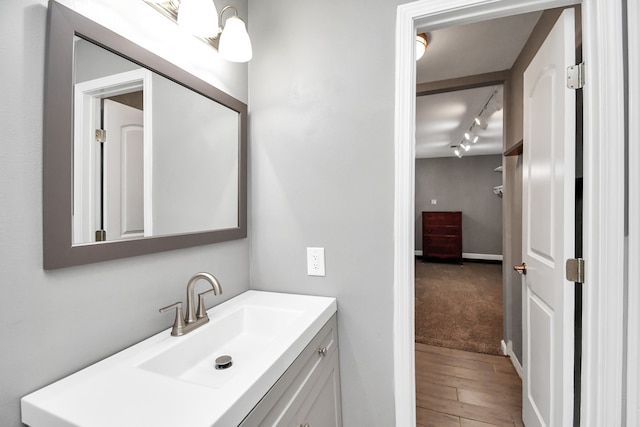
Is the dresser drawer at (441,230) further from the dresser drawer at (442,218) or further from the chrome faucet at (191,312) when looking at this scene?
the chrome faucet at (191,312)

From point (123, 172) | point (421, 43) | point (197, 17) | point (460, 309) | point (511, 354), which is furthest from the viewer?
point (460, 309)

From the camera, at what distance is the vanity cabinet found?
0.75 meters

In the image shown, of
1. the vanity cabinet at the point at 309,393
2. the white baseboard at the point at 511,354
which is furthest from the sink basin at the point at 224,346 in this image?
the white baseboard at the point at 511,354

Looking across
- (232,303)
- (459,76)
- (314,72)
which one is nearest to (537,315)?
(232,303)

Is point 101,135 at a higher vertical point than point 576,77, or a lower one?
lower

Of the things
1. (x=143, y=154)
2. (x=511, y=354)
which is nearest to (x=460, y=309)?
(x=511, y=354)

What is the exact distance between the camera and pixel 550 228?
1.28m

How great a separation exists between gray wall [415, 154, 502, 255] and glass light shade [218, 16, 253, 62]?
692 cm

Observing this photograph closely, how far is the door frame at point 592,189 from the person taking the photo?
0.96 metres

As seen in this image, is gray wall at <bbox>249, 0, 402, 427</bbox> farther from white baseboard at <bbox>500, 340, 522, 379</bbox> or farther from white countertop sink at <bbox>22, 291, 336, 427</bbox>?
white baseboard at <bbox>500, 340, 522, 379</bbox>

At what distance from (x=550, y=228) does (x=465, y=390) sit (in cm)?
141

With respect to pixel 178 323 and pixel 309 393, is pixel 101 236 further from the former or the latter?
pixel 309 393

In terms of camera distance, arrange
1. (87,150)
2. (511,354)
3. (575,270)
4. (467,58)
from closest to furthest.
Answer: (87,150) → (575,270) → (467,58) → (511,354)

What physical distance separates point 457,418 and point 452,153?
6130mm
